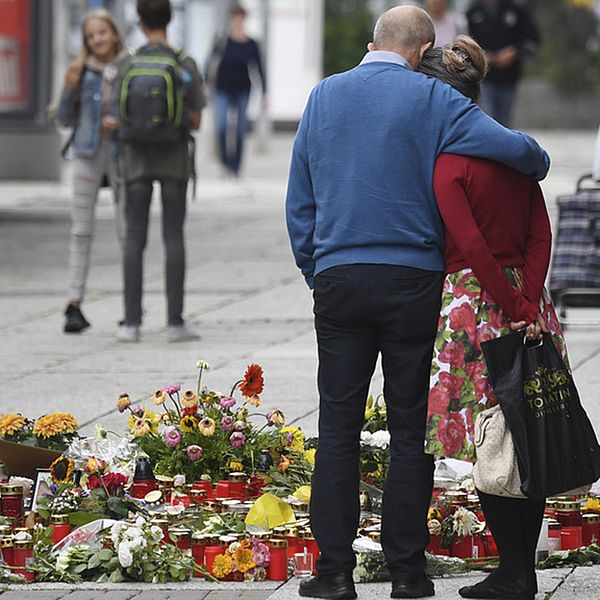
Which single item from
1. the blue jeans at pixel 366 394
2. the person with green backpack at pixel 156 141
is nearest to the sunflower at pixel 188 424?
the blue jeans at pixel 366 394

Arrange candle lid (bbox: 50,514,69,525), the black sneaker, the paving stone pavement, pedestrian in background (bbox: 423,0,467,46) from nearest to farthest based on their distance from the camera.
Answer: candle lid (bbox: 50,514,69,525)
the paving stone pavement
the black sneaker
pedestrian in background (bbox: 423,0,467,46)

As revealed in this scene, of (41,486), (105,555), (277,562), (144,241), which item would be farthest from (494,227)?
(144,241)

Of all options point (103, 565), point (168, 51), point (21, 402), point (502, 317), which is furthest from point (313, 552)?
point (168, 51)

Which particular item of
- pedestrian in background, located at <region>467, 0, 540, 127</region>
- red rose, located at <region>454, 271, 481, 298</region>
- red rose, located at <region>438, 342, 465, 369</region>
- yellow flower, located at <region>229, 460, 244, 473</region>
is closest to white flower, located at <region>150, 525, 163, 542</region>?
yellow flower, located at <region>229, 460, 244, 473</region>

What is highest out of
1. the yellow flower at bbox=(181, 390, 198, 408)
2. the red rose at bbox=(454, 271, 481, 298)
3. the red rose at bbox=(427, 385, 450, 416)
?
the red rose at bbox=(454, 271, 481, 298)

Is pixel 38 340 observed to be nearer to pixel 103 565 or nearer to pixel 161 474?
pixel 161 474

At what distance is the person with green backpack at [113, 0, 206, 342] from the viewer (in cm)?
945

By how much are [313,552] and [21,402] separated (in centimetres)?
309

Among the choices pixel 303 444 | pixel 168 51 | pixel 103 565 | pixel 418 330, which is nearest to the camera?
pixel 418 330

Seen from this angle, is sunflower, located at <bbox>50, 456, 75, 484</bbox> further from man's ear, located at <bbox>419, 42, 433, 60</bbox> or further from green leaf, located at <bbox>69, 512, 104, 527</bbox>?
man's ear, located at <bbox>419, 42, 433, 60</bbox>

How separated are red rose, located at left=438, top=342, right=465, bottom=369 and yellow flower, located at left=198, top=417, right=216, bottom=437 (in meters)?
1.34

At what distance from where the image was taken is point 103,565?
5.20 metres

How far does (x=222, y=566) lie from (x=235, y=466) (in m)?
0.80

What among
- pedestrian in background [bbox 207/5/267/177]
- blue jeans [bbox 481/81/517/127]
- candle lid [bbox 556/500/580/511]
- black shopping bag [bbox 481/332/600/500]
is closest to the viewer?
black shopping bag [bbox 481/332/600/500]
